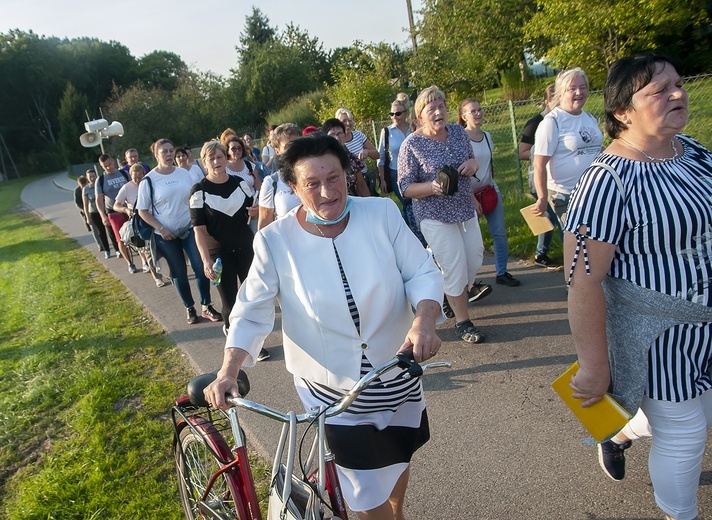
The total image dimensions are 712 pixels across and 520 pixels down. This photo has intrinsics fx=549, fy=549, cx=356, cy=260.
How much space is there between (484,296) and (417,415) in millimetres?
3312

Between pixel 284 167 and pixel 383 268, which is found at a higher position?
pixel 284 167

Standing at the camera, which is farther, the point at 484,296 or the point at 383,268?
the point at 484,296

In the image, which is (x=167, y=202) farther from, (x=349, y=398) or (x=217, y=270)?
(x=349, y=398)

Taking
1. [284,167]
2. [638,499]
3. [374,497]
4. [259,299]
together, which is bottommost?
[638,499]

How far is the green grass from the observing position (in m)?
3.48

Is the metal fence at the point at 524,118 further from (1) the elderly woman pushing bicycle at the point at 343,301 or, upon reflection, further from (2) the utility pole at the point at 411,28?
(2) the utility pole at the point at 411,28

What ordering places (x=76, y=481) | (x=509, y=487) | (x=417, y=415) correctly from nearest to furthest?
(x=417, y=415) → (x=509, y=487) → (x=76, y=481)

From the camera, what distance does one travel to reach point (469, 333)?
187 inches

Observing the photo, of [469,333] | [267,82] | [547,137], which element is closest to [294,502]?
[469,333]

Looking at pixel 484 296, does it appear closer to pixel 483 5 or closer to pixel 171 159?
pixel 171 159

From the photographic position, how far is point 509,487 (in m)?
2.97

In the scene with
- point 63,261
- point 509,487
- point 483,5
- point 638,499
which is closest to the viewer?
point 638,499

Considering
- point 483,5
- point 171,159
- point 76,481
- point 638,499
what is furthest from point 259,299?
point 483,5

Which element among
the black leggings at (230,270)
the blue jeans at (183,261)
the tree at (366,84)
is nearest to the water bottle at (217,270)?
the black leggings at (230,270)
